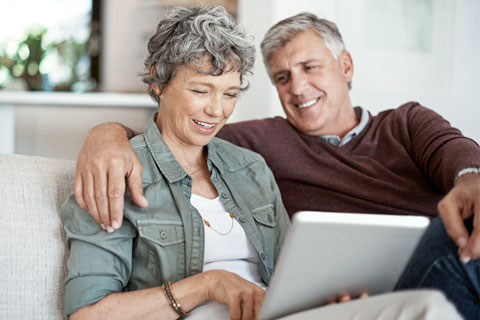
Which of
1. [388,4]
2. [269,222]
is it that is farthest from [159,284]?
[388,4]

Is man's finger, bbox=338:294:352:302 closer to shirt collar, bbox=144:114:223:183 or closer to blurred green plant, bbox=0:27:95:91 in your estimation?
shirt collar, bbox=144:114:223:183

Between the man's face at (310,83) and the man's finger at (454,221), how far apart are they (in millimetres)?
854

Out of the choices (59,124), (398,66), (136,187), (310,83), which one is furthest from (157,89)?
(59,124)

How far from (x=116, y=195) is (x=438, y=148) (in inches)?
34.6

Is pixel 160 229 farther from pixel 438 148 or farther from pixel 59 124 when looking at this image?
pixel 59 124

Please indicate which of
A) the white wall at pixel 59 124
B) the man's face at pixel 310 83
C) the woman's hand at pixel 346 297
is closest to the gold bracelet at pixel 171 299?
the woman's hand at pixel 346 297

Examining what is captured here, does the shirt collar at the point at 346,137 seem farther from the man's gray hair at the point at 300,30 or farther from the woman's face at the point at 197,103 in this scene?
the woman's face at the point at 197,103

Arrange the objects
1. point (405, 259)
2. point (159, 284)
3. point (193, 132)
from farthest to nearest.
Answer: point (193, 132)
point (159, 284)
point (405, 259)

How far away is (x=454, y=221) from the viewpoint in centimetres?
106

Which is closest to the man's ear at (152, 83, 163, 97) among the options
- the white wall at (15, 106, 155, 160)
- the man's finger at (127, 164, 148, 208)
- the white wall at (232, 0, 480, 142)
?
the man's finger at (127, 164, 148, 208)

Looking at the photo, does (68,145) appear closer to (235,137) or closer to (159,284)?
(235,137)

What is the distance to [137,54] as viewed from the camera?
14.0 ft

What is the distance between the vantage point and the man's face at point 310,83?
191 cm

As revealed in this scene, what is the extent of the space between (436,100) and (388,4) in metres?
0.57
